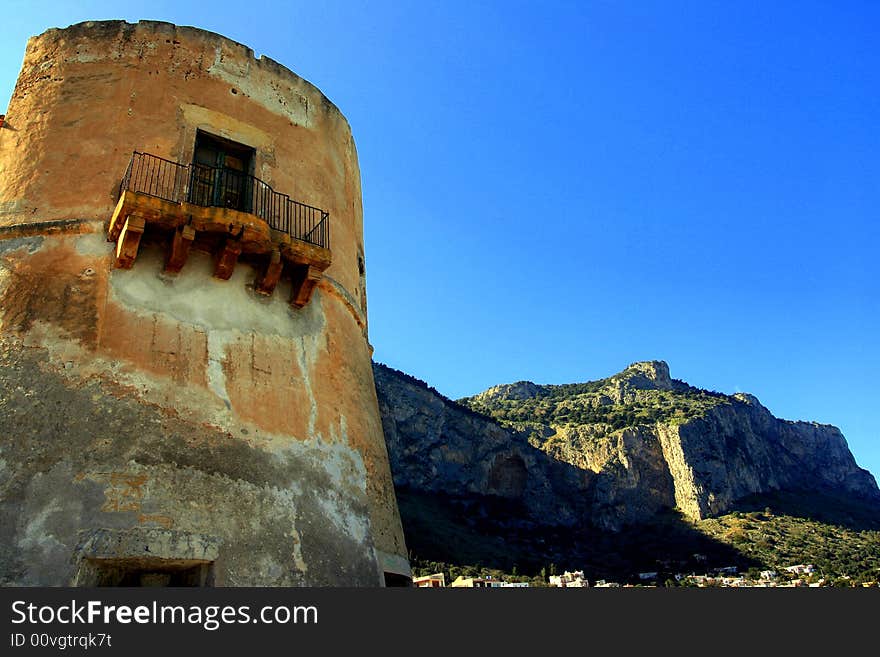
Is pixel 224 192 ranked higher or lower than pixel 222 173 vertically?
lower

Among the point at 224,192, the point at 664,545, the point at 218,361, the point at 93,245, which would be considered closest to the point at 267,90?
the point at 224,192

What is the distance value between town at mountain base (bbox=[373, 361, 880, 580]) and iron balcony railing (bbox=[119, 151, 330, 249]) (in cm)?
6397

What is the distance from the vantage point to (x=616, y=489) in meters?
95.3

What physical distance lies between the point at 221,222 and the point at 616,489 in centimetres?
9363

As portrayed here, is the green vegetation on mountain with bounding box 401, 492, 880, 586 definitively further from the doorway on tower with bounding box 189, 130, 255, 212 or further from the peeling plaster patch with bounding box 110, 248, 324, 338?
the doorway on tower with bounding box 189, 130, 255, 212

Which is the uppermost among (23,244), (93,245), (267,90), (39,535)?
(267,90)

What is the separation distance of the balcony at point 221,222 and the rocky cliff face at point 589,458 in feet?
251

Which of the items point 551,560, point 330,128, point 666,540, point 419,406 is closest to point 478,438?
point 419,406

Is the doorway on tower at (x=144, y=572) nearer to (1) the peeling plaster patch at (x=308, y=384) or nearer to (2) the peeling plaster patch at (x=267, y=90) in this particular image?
(1) the peeling plaster patch at (x=308, y=384)

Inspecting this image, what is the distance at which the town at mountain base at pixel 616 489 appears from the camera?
79.4 meters

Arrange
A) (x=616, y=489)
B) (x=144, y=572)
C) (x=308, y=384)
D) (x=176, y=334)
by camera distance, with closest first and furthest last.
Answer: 1. (x=144, y=572)
2. (x=176, y=334)
3. (x=308, y=384)
4. (x=616, y=489)

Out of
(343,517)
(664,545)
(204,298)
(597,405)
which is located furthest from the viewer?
(597,405)

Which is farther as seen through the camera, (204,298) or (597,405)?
(597,405)

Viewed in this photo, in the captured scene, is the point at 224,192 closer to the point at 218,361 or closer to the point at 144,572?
the point at 218,361
